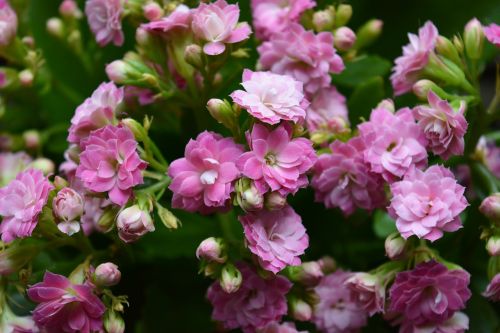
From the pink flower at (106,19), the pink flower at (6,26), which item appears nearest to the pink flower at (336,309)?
the pink flower at (106,19)

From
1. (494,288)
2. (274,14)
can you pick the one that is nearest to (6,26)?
(274,14)

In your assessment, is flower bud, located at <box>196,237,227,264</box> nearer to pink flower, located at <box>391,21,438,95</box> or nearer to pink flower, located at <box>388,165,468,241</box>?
pink flower, located at <box>388,165,468,241</box>

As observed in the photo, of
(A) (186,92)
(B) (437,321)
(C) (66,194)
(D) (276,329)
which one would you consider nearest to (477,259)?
(B) (437,321)

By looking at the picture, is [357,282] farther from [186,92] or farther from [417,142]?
[186,92]

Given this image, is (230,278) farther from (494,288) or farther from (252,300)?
(494,288)

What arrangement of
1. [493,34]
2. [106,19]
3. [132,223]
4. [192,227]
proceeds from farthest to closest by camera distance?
[192,227]
[106,19]
[493,34]
[132,223]

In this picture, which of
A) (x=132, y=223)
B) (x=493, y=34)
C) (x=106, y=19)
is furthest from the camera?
(x=106, y=19)

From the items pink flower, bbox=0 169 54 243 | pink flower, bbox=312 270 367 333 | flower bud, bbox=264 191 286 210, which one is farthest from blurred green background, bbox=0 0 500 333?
flower bud, bbox=264 191 286 210

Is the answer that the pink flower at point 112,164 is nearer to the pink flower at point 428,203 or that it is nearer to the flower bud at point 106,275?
the flower bud at point 106,275
